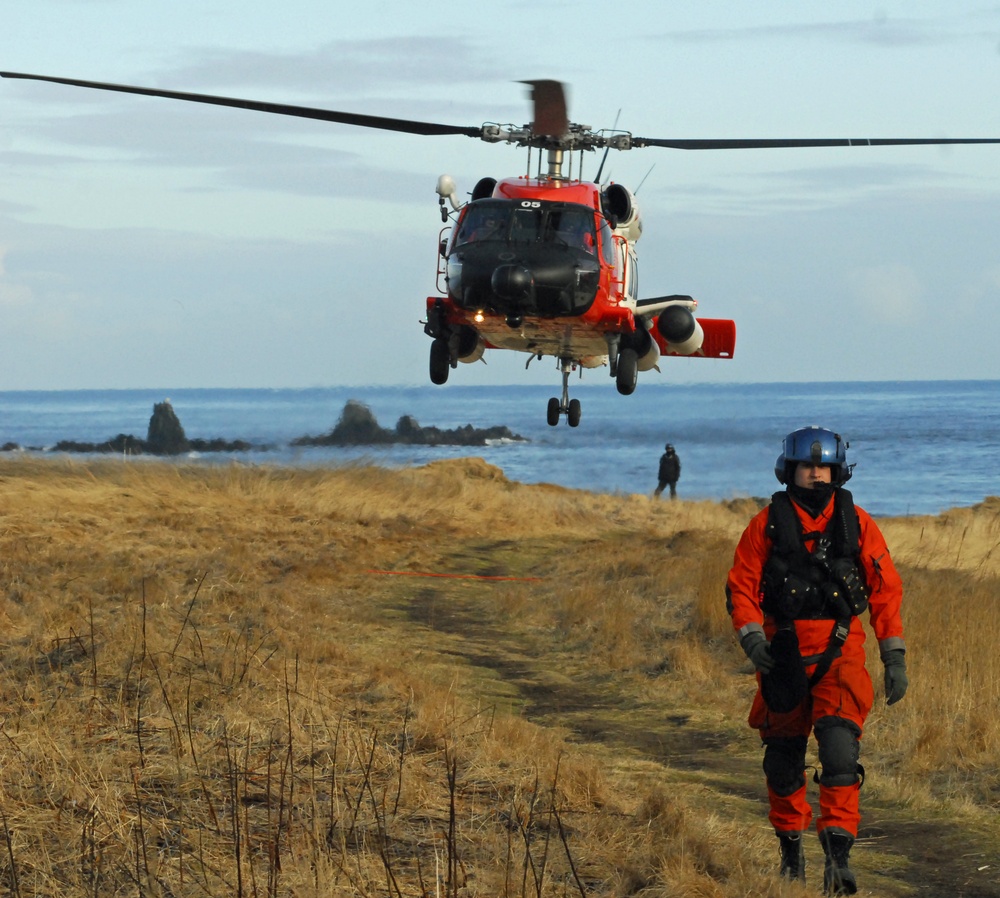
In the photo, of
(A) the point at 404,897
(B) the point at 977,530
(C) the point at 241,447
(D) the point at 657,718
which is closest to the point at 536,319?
(D) the point at 657,718

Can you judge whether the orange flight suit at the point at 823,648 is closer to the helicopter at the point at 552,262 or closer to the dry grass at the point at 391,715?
the dry grass at the point at 391,715

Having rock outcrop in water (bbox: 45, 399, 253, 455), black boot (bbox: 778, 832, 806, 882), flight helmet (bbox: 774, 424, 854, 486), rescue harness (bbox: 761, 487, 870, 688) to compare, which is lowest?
black boot (bbox: 778, 832, 806, 882)

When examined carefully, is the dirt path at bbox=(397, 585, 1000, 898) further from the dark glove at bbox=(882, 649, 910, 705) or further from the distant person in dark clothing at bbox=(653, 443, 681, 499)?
the distant person in dark clothing at bbox=(653, 443, 681, 499)

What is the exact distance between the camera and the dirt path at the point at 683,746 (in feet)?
20.5

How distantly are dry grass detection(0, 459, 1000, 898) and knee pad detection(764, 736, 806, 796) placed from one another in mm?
367

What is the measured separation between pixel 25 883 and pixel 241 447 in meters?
54.9

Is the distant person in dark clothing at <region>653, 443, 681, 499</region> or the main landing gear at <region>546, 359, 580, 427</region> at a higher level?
the main landing gear at <region>546, 359, 580, 427</region>

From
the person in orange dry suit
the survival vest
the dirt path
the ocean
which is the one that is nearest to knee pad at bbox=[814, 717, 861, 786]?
the person in orange dry suit

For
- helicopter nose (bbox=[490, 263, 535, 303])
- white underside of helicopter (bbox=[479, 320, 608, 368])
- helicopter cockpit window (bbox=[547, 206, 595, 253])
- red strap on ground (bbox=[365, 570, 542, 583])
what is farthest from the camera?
red strap on ground (bbox=[365, 570, 542, 583])

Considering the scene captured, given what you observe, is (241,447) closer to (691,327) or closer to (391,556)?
(391,556)

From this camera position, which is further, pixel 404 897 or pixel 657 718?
pixel 657 718

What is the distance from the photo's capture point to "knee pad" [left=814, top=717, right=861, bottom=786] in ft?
18.6

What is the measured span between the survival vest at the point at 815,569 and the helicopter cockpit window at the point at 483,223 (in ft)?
22.9

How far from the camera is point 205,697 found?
7516 millimetres
